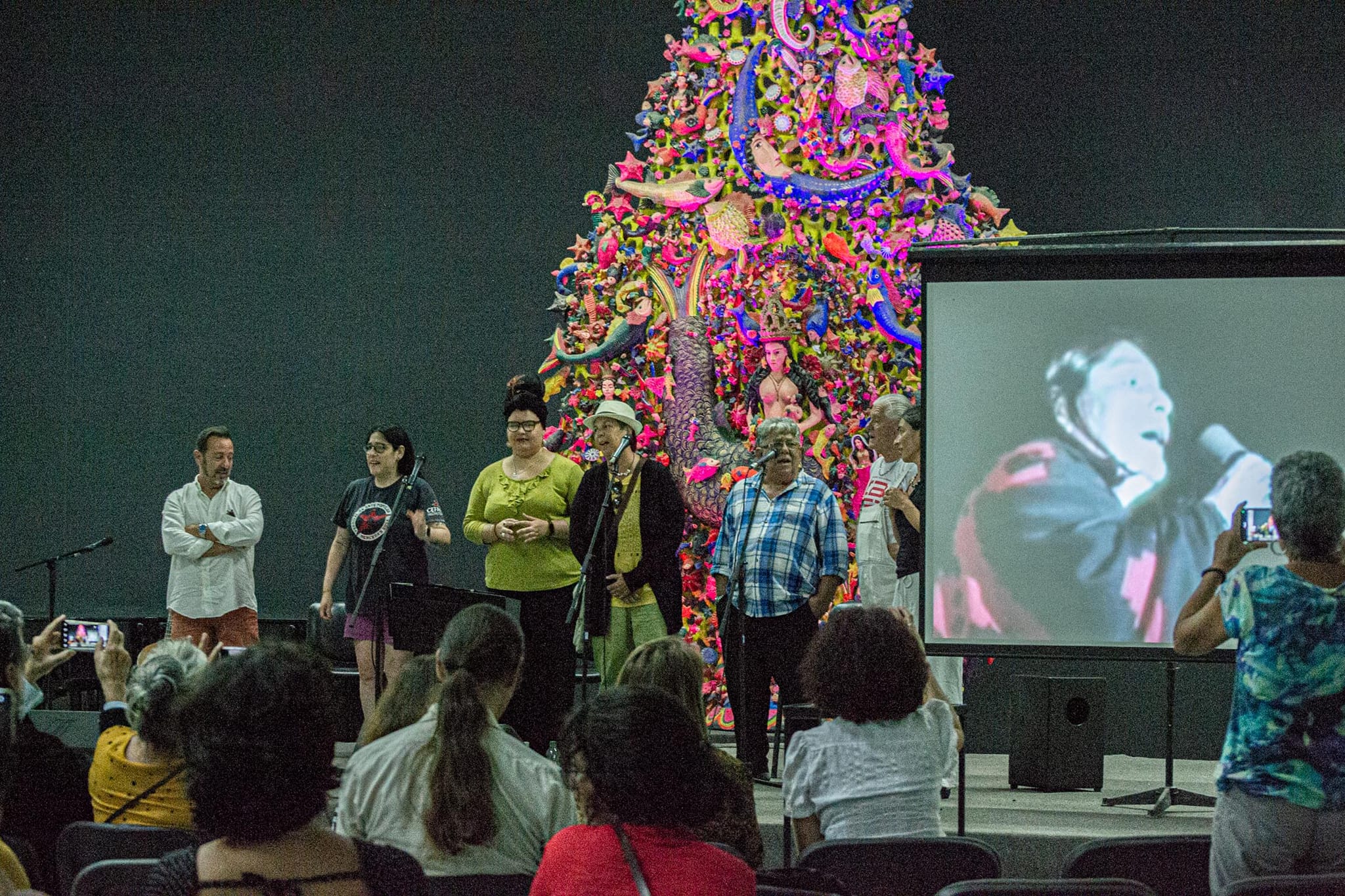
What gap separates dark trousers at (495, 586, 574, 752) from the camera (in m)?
5.06

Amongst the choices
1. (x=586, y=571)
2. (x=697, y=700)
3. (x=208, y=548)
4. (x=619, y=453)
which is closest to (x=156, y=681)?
(x=697, y=700)

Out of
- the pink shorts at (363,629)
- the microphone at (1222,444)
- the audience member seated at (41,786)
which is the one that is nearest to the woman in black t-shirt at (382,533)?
the pink shorts at (363,629)

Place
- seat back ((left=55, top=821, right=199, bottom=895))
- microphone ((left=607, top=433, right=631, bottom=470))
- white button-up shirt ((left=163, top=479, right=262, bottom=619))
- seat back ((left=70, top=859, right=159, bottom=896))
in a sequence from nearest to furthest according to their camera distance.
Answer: seat back ((left=70, top=859, right=159, bottom=896))
seat back ((left=55, top=821, right=199, bottom=895))
microphone ((left=607, top=433, right=631, bottom=470))
white button-up shirt ((left=163, top=479, right=262, bottom=619))

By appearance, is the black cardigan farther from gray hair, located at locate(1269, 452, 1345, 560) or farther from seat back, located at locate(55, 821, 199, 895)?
gray hair, located at locate(1269, 452, 1345, 560)

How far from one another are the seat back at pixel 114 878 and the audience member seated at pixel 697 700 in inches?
34.0

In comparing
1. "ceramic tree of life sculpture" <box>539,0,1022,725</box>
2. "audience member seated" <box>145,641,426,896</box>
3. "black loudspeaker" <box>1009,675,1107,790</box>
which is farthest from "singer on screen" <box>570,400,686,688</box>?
"audience member seated" <box>145,641,426,896</box>

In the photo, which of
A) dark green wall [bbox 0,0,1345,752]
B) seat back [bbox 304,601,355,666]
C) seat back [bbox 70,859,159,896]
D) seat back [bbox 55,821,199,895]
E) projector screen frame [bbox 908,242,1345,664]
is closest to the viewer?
seat back [bbox 70,859,159,896]

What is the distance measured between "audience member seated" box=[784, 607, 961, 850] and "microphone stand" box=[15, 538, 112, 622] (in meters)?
3.74

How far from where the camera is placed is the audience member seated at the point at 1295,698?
7.63 ft

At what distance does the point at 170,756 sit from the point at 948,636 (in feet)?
7.73

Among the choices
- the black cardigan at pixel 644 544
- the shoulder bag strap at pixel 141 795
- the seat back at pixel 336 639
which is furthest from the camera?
the seat back at pixel 336 639

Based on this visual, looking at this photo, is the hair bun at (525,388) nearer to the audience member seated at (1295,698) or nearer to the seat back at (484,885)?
the seat back at (484,885)

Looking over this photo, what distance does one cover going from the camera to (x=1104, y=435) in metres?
4.21

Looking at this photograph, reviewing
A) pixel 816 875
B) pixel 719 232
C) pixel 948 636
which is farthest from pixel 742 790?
pixel 719 232
